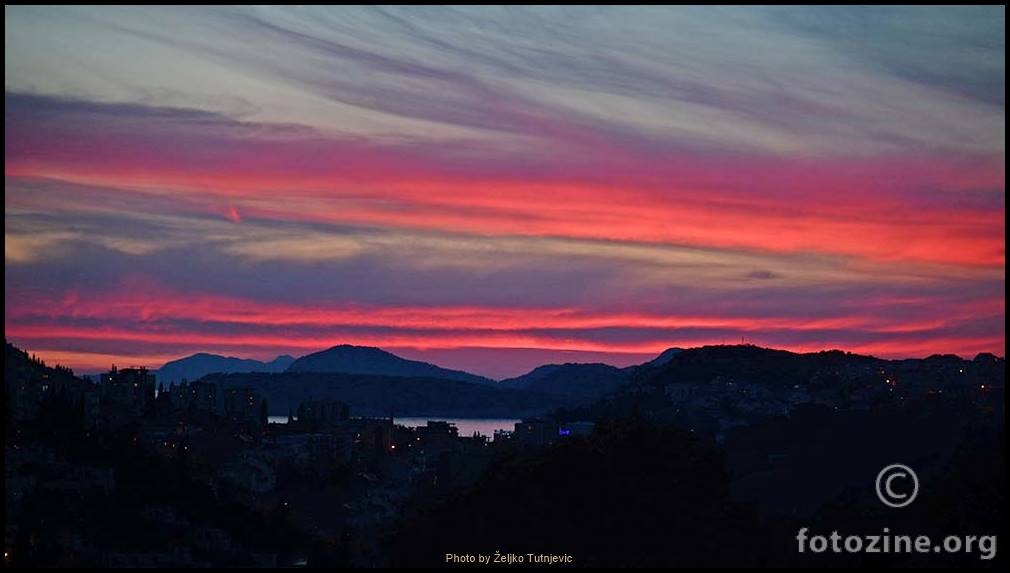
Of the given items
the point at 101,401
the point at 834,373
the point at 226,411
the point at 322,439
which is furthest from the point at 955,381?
the point at 101,401

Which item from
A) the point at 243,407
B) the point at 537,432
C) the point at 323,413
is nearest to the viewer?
the point at 537,432

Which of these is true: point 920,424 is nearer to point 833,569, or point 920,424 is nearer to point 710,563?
point 710,563

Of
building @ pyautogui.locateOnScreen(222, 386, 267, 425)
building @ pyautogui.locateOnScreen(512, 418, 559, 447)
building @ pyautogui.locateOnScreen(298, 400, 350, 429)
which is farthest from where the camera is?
building @ pyautogui.locateOnScreen(298, 400, 350, 429)

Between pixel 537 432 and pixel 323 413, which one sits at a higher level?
pixel 323 413

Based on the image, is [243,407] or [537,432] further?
[243,407]

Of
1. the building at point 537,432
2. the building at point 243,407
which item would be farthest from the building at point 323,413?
the building at point 537,432

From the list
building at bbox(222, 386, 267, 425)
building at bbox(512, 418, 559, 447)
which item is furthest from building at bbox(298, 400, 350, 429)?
building at bbox(512, 418, 559, 447)

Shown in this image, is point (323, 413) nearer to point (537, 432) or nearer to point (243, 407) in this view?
point (243, 407)

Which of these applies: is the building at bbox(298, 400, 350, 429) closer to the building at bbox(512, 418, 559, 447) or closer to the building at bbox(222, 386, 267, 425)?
the building at bbox(222, 386, 267, 425)

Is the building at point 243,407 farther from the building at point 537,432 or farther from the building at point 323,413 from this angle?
the building at point 537,432

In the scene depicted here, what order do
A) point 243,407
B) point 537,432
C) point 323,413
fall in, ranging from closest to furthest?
point 537,432
point 243,407
point 323,413

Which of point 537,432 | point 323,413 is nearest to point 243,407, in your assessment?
point 323,413
